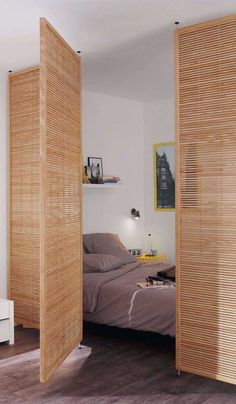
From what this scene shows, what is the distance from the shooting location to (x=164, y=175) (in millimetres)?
6441

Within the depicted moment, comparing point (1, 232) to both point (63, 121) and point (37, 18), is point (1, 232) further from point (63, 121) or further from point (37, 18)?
point (37, 18)

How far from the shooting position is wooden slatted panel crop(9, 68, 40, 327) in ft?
15.4

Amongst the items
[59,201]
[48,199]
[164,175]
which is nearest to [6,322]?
[59,201]

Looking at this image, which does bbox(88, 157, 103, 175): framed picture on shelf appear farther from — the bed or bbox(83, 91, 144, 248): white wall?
the bed

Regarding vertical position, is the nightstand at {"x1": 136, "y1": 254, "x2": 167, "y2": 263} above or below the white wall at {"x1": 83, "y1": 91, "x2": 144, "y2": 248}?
below

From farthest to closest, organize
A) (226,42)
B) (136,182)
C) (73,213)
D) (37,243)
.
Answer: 1. (136,182)
2. (37,243)
3. (73,213)
4. (226,42)

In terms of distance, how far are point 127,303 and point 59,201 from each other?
3.99ft


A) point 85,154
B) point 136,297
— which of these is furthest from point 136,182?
point 136,297

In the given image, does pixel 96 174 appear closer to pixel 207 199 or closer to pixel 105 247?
pixel 105 247

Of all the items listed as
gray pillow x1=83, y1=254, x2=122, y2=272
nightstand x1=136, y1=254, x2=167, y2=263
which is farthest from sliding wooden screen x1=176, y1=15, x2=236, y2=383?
nightstand x1=136, y1=254, x2=167, y2=263

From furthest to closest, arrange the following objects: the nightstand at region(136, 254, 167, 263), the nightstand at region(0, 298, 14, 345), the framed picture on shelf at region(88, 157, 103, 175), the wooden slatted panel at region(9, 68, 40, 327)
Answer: the nightstand at region(136, 254, 167, 263), the framed picture on shelf at region(88, 157, 103, 175), the wooden slatted panel at region(9, 68, 40, 327), the nightstand at region(0, 298, 14, 345)

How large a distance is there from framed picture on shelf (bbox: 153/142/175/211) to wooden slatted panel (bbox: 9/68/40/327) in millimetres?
2254

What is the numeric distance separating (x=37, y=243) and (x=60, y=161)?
4.42 ft

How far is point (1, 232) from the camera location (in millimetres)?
4902
